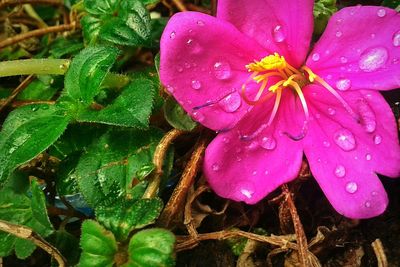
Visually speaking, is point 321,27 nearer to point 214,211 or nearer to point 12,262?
point 214,211

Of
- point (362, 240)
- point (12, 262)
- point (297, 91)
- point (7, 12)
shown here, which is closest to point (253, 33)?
point (297, 91)

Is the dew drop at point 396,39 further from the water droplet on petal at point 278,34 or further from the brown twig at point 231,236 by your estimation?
the brown twig at point 231,236

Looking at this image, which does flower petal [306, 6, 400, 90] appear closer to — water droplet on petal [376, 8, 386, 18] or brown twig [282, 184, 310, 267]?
water droplet on petal [376, 8, 386, 18]

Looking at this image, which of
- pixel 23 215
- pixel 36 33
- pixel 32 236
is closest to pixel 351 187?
pixel 32 236

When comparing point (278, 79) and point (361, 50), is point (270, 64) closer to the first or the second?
point (278, 79)

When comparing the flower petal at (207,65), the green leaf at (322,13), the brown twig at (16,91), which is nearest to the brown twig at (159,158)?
the flower petal at (207,65)

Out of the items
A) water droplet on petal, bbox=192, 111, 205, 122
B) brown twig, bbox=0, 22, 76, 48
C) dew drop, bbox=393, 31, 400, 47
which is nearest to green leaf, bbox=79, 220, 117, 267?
water droplet on petal, bbox=192, 111, 205, 122

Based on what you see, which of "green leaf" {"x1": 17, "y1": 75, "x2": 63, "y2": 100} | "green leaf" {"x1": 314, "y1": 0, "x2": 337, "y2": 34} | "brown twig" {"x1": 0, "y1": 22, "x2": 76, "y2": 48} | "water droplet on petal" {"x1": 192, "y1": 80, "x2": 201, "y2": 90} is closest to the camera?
"water droplet on petal" {"x1": 192, "y1": 80, "x2": 201, "y2": 90}
